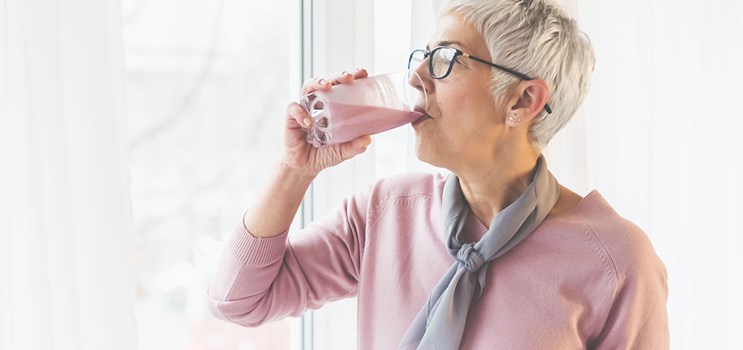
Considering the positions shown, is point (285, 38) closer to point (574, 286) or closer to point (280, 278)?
point (280, 278)

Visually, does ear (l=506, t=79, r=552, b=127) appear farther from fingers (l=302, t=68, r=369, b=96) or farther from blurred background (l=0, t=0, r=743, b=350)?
blurred background (l=0, t=0, r=743, b=350)

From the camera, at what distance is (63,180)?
123 centimetres

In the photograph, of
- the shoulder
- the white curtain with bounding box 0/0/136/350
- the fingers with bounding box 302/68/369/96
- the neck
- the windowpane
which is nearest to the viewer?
the white curtain with bounding box 0/0/136/350

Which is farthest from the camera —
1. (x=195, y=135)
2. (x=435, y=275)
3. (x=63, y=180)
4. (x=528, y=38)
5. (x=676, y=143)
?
(x=676, y=143)

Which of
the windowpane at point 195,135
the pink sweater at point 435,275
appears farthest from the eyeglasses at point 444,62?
the windowpane at point 195,135

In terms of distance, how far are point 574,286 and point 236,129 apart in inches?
33.5

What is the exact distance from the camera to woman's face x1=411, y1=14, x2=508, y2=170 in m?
1.36

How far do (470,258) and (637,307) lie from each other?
263mm

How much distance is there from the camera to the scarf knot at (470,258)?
139 centimetres

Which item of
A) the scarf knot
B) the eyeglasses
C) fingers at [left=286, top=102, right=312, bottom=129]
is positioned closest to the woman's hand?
fingers at [left=286, top=102, right=312, bottom=129]

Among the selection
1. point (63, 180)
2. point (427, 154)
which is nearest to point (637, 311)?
point (427, 154)

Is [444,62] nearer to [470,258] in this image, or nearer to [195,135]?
[470,258]

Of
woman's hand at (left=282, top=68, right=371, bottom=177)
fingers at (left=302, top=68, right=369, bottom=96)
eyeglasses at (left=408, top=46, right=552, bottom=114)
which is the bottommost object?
woman's hand at (left=282, top=68, right=371, bottom=177)

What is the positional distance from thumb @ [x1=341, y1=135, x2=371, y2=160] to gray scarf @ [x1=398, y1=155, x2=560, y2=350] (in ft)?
0.59
